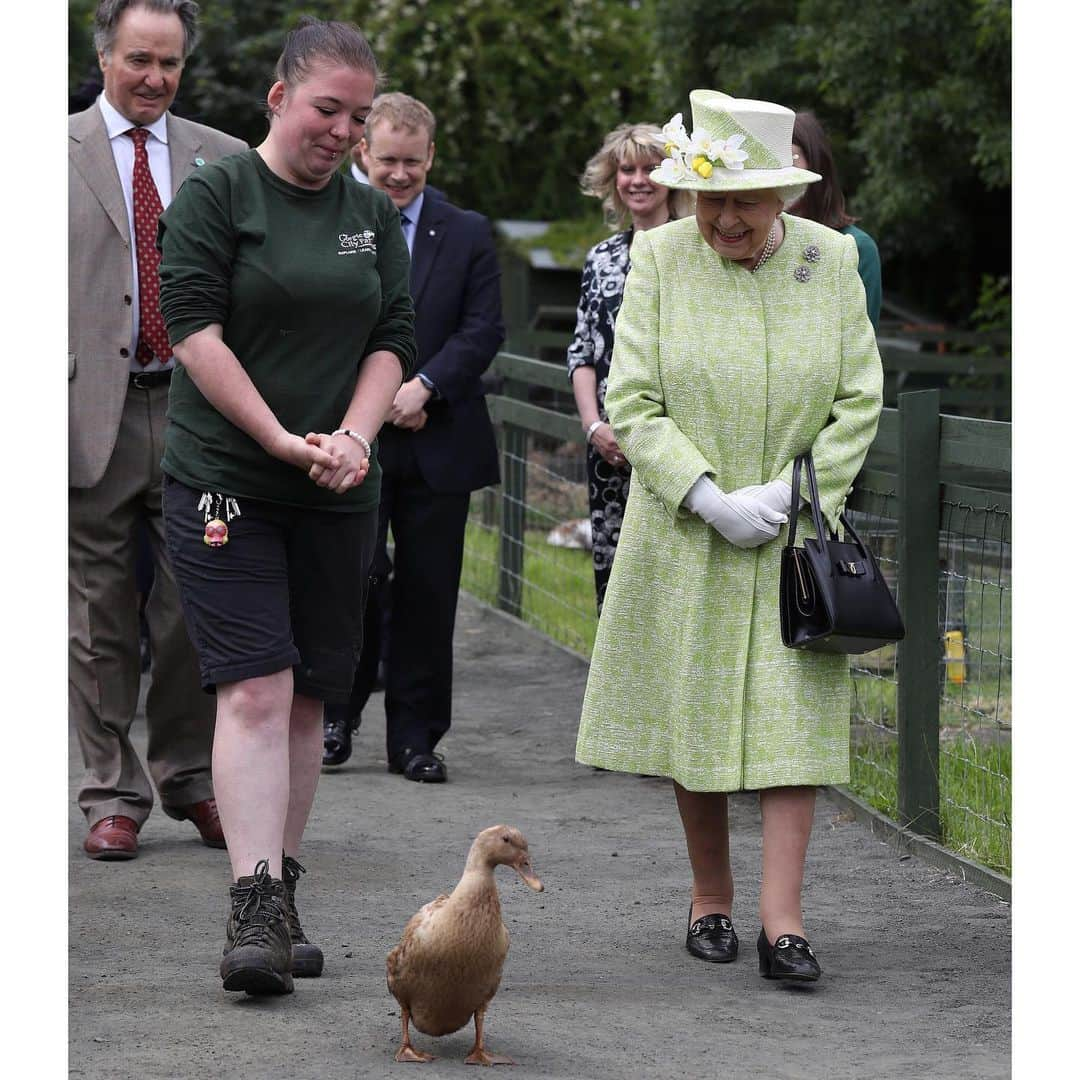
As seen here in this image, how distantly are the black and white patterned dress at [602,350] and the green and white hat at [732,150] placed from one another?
199cm

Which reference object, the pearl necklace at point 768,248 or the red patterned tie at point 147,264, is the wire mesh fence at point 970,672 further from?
the red patterned tie at point 147,264

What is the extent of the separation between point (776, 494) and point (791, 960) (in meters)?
1.06

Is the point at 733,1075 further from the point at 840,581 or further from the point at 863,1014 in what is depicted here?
the point at 840,581

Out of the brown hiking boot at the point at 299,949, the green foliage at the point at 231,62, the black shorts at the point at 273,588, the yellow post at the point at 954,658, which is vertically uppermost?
the green foliage at the point at 231,62

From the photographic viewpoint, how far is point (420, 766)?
7238mm

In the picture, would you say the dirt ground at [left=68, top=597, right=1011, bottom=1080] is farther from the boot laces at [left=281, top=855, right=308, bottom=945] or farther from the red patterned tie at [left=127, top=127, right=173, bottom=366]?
the red patterned tie at [left=127, top=127, right=173, bottom=366]

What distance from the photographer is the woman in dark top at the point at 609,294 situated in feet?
22.9

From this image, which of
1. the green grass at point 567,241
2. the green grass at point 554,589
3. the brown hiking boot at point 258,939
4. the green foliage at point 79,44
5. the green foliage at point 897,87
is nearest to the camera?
the brown hiking boot at point 258,939

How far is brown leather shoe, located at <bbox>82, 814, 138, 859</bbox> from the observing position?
591 centimetres

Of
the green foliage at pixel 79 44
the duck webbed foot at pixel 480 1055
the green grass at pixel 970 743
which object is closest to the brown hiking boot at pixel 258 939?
the duck webbed foot at pixel 480 1055

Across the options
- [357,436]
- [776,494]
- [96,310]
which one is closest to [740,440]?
[776,494]

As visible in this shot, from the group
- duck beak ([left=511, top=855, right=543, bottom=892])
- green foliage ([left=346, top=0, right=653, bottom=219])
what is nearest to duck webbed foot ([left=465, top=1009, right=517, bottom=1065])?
duck beak ([left=511, top=855, right=543, bottom=892])

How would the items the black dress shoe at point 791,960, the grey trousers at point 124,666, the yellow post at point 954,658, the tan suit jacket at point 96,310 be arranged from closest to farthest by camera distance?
the black dress shoe at point 791,960 → the tan suit jacket at point 96,310 → the grey trousers at point 124,666 → the yellow post at point 954,658

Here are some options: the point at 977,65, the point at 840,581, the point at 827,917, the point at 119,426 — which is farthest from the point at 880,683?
the point at 977,65
